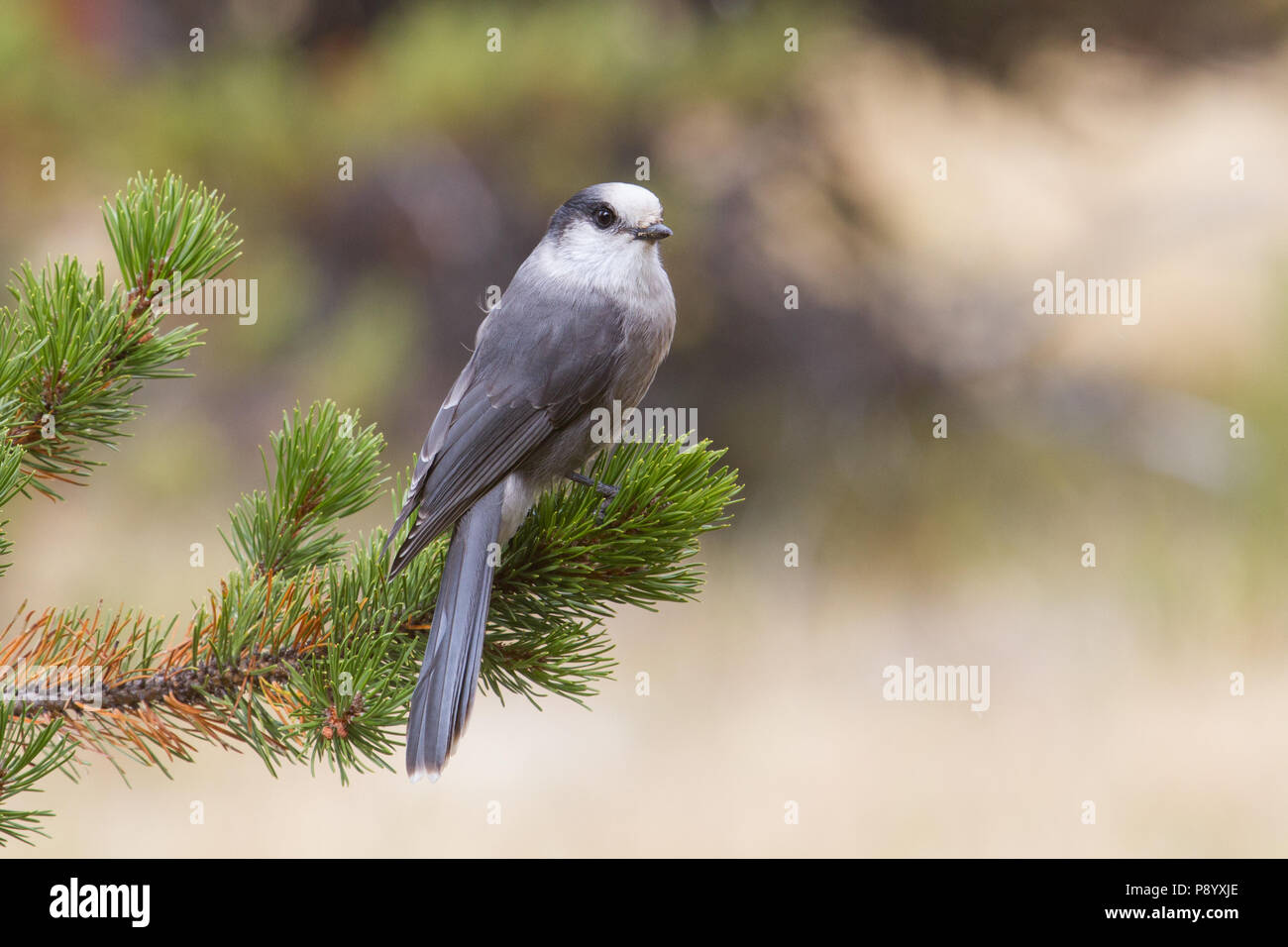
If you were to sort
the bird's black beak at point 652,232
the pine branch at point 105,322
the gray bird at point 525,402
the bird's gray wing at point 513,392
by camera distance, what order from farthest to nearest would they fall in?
the bird's black beak at point 652,232 → the bird's gray wing at point 513,392 → the gray bird at point 525,402 → the pine branch at point 105,322

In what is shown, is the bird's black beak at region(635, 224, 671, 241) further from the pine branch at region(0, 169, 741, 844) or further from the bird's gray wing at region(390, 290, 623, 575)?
the pine branch at region(0, 169, 741, 844)

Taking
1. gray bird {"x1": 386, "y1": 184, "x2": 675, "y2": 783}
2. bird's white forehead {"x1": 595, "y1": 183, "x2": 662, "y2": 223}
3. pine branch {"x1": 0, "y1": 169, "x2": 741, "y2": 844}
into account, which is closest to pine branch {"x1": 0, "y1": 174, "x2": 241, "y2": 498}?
pine branch {"x1": 0, "y1": 169, "x2": 741, "y2": 844}

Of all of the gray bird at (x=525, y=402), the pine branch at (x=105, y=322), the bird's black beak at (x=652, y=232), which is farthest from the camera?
the bird's black beak at (x=652, y=232)

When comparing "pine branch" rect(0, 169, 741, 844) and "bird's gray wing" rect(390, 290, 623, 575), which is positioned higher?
"bird's gray wing" rect(390, 290, 623, 575)

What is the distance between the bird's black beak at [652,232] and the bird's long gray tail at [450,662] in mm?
638

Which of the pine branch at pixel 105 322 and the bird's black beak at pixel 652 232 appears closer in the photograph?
the pine branch at pixel 105 322

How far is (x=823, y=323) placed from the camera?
2.64 m

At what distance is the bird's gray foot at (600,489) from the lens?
1.13 meters

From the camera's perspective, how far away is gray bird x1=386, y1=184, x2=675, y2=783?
3.43ft

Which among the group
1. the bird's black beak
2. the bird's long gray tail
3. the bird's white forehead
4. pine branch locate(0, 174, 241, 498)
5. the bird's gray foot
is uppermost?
the bird's white forehead

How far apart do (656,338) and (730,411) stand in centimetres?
104

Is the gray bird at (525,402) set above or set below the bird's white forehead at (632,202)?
below

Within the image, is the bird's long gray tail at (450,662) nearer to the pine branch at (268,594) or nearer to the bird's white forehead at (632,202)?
the pine branch at (268,594)

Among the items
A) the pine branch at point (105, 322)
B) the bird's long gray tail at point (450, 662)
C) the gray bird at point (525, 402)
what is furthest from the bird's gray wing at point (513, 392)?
the pine branch at point (105, 322)
